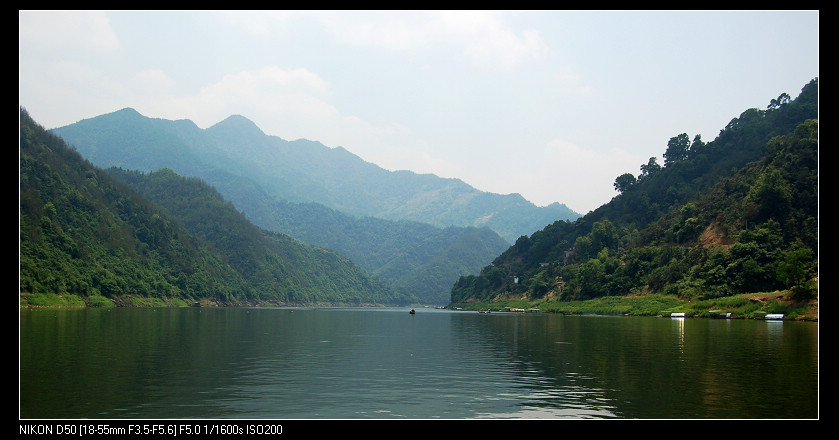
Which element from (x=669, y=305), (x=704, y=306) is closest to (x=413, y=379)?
(x=704, y=306)

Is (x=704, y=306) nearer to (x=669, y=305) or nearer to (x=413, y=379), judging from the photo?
(x=669, y=305)

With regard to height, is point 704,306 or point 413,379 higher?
point 413,379

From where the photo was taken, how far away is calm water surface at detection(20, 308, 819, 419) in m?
31.7

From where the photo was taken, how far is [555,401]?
113 ft

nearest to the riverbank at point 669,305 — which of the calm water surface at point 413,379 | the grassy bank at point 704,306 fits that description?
the grassy bank at point 704,306

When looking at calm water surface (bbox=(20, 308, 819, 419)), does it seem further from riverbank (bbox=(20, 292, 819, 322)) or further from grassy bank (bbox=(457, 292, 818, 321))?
riverbank (bbox=(20, 292, 819, 322))

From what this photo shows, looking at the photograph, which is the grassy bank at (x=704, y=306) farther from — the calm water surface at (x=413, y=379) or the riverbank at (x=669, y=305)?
the calm water surface at (x=413, y=379)

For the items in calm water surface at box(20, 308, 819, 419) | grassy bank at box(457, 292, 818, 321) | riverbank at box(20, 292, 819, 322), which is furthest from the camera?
riverbank at box(20, 292, 819, 322)

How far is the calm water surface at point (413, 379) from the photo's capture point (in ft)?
104

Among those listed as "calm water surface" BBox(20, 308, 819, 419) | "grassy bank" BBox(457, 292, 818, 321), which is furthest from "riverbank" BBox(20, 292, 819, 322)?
"calm water surface" BBox(20, 308, 819, 419)

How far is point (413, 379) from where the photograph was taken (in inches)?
1681
